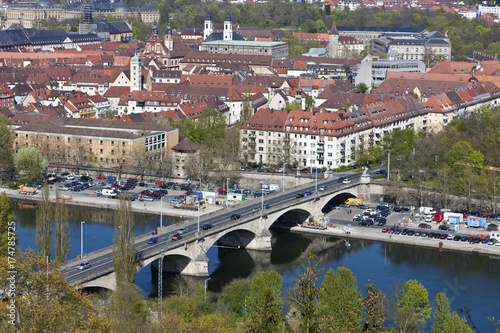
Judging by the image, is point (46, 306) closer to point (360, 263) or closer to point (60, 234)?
point (60, 234)

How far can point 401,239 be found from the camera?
1249 inches

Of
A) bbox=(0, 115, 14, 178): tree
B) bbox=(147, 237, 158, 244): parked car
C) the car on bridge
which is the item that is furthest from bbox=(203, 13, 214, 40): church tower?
the car on bridge

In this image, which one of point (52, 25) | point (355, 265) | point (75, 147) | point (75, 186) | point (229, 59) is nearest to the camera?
point (355, 265)

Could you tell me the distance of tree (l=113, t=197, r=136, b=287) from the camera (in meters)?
23.4

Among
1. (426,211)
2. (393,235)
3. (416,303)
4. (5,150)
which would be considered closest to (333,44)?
(5,150)

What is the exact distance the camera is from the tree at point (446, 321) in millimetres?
19508

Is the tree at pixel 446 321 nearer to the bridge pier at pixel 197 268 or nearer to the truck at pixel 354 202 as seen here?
the bridge pier at pixel 197 268

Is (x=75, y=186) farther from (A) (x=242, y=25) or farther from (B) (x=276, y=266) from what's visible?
(A) (x=242, y=25)

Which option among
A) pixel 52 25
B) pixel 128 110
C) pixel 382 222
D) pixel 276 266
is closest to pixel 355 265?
pixel 276 266

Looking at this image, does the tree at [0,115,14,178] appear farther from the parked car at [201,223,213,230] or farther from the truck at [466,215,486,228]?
the truck at [466,215,486,228]

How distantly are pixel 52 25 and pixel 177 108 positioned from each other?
47.8 metres

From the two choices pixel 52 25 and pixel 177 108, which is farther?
pixel 52 25

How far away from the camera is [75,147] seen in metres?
41.2

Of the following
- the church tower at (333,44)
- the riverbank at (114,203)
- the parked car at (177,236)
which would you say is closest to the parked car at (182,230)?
the parked car at (177,236)
